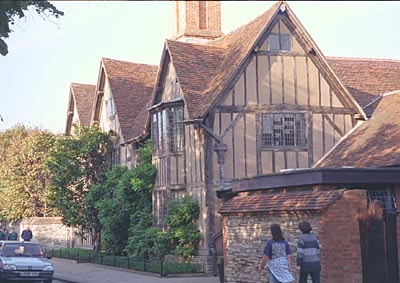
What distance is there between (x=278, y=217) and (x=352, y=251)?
2.13 m

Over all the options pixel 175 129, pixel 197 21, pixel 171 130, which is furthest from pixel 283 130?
pixel 197 21

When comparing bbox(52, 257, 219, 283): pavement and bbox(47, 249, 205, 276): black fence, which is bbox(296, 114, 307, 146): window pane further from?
bbox(52, 257, 219, 283): pavement

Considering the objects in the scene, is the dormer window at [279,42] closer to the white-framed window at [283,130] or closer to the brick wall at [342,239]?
the white-framed window at [283,130]

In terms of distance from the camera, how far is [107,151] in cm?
3553

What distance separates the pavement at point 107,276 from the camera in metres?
23.0

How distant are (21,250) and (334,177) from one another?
428 inches

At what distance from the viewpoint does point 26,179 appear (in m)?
42.4

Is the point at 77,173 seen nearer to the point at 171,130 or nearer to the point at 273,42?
the point at 171,130

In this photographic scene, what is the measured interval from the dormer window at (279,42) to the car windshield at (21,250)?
11455 mm

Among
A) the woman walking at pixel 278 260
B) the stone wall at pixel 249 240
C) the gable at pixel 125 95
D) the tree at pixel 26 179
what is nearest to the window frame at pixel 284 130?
the gable at pixel 125 95

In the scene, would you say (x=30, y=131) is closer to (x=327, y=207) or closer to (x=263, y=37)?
(x=263, y=37)

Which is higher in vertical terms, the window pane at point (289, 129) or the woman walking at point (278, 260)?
the window pane at point (289, 129)

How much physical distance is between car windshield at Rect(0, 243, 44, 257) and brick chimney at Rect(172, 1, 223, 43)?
61.1 ft

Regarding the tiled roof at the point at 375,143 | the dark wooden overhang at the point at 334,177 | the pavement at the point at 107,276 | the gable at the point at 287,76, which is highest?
the gable at the point at 287,76
